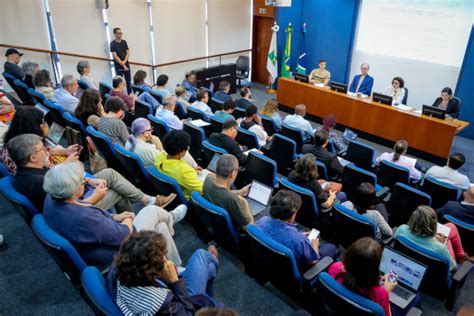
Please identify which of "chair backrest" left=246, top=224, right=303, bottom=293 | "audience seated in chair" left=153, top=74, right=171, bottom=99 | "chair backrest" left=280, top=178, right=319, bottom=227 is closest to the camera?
"chair backrest" left=246, top=224, right=303, bottom=293

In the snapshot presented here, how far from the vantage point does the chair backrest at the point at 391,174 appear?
13.7 feet

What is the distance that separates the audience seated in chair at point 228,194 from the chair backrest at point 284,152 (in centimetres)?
186

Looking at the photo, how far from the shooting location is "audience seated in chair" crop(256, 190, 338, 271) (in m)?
2.57

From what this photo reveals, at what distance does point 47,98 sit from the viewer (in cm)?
537

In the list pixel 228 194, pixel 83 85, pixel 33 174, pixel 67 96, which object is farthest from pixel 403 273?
pixel 83 85

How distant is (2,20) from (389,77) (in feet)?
28.1

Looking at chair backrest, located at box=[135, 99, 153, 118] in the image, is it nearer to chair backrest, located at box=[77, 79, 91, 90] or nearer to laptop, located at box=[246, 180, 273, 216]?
chair backrest, located at box=[77, 79, 91, 90]

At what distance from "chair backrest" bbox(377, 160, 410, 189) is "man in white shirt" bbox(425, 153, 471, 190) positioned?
0.99 ft

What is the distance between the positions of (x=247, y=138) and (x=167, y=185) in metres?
1.98

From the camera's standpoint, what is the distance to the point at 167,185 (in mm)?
3152

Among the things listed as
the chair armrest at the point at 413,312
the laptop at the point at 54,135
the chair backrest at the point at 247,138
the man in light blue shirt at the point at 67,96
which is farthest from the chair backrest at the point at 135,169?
the chair armrest at the point at 413,312

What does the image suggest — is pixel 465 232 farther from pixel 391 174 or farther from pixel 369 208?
pixel 391 174

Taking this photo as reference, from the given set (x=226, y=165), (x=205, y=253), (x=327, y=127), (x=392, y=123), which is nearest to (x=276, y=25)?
(x=392, y=123)

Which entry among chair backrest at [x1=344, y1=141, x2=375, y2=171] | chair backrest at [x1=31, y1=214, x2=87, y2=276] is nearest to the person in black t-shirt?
chair backrest at [x1=344, y1=141, x2=375, y2=171]
